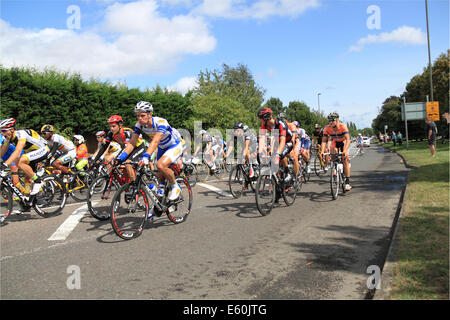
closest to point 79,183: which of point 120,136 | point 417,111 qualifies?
point 120,136

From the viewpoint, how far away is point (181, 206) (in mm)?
6574

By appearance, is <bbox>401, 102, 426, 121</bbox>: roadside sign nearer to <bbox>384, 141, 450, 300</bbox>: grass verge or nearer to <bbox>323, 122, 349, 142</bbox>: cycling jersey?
<bbox>323, 122, 349, 142</bbox>: cycling jersey

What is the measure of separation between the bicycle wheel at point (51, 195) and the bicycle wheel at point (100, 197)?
45.6 inches

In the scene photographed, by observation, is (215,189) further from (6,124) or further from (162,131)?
(6,124)

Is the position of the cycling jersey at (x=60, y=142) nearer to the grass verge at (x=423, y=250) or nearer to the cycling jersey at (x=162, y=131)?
the cycling jersey at (x=162, y=131)

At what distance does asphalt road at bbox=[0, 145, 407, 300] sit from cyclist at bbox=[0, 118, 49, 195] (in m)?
0.88

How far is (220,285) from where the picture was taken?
362 centimetres

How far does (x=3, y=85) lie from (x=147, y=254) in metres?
12.9

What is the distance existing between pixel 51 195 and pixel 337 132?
24.3 feet

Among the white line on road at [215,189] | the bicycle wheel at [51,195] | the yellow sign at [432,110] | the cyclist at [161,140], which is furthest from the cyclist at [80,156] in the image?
the yellow sign at [432,110]

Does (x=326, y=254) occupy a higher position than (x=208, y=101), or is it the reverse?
(x=208, y=101)

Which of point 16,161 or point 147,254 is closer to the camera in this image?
point 147,254
